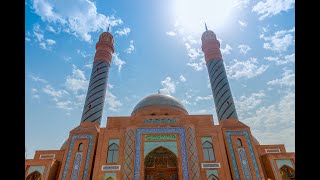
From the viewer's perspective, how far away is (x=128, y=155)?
12727 millimetres

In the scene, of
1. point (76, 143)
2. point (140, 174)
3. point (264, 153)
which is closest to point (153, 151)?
point (140, 174)

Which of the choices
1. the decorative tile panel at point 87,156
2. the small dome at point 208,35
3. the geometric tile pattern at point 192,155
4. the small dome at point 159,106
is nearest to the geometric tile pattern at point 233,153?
the geometric tile pattern at point 192,155

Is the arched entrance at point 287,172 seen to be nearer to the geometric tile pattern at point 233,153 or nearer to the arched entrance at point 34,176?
the geometric tile pattern at point 233,153

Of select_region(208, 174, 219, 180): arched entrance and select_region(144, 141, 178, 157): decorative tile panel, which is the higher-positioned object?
select_region(144, 141, 178, 157): decorative tile panel

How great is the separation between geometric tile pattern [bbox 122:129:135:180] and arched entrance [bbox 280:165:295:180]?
8766 mm

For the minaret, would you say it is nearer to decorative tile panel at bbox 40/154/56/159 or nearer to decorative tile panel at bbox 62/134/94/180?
decorative tile panel at bbox 62/134/94/180

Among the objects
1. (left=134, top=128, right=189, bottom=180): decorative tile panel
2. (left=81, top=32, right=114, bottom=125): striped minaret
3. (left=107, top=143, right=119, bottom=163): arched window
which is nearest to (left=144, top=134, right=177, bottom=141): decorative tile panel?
(left=134, top=128, right=189, bottom=180): decorative tile panel

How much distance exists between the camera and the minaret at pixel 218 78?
1588 cm

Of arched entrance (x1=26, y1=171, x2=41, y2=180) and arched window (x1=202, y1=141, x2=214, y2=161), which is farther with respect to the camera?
arched window (x1=202, y1=141, x2=214, y2=161)

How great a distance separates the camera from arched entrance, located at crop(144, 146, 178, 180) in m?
13.5

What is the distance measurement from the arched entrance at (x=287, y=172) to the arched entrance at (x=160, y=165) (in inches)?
248

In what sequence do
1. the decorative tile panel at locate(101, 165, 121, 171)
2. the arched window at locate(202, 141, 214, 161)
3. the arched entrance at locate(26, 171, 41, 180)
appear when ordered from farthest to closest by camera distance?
the arched window at locate(202, 141, 214, 161)
the arched entrance at locate(26, 171, 41, 180)
the decorative tile panel at locate(101, 165, 121, 171)

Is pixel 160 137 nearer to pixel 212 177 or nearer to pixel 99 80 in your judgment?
pixel 212 177
